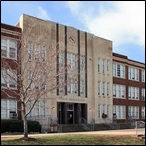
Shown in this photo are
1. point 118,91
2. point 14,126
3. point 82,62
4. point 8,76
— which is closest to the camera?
point 8,76

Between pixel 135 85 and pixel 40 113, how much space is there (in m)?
24.6

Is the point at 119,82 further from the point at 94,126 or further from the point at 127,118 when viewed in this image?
the point at 94,126

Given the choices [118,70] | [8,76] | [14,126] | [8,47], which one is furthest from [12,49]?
[118,70]

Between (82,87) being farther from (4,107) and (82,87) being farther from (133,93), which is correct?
(133,93)

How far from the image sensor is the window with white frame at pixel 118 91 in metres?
54.7

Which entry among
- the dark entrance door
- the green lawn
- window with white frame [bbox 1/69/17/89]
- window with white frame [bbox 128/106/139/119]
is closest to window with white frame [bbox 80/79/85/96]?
the dark entrance door

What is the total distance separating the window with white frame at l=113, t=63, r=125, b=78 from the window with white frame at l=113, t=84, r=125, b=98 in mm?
1756

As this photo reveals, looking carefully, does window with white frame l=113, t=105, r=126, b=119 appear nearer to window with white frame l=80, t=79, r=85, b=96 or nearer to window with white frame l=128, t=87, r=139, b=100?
window with white frame l=128, t=87, r=139, b=100

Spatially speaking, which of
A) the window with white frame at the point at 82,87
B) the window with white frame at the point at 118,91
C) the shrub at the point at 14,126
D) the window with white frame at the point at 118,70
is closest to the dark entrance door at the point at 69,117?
the window with white frame at the point at 82,87

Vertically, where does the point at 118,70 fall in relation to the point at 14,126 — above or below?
above

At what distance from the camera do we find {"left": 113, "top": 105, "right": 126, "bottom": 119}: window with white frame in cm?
5428

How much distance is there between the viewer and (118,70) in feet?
183

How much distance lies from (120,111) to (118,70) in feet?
21.7

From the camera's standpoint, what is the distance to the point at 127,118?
56469mm
